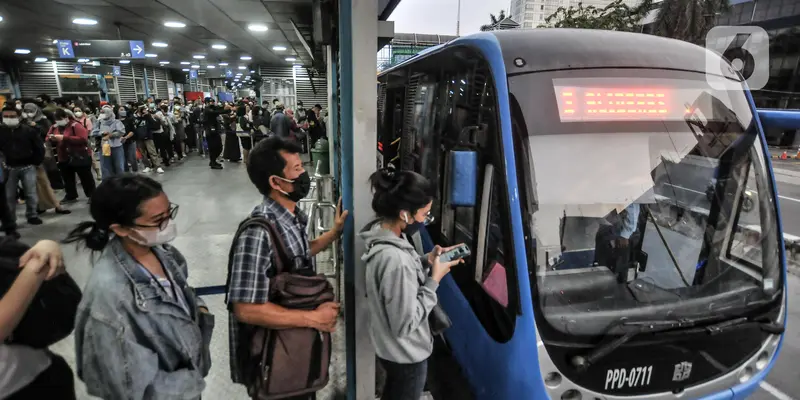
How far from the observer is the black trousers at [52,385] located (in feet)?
5.75

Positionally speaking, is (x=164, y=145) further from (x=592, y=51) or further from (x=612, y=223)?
(x=612, y=223)

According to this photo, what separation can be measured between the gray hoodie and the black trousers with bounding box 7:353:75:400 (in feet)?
4.55

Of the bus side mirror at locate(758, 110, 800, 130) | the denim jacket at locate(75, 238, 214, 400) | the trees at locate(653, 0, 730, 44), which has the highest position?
the trees at locate(653, 0, 730, 44)

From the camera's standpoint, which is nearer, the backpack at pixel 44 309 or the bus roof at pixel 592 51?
the backpack at pixel 44 309

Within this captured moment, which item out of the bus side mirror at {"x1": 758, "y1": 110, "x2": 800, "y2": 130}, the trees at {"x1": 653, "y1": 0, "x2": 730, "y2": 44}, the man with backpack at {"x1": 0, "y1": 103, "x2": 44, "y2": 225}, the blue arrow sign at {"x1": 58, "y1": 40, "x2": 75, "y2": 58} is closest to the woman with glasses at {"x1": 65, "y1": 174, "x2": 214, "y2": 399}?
the bus side mirror at {"x1": 758, "y1": 110, "x2": 800, "y2": 130}

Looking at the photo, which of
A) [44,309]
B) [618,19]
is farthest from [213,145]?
[618,19]

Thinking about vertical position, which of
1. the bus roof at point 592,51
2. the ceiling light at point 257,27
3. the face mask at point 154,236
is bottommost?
the face mask at point 154,236

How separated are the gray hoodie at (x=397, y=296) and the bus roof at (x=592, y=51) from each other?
1239mm

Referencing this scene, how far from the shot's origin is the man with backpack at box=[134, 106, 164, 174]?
36.5 feet

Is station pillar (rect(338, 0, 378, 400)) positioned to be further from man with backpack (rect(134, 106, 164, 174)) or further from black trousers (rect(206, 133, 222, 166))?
black trousers (rect(206, 133, 222, 166))

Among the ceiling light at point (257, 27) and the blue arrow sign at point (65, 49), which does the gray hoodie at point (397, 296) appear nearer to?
the ceiling light at point (257, 27)

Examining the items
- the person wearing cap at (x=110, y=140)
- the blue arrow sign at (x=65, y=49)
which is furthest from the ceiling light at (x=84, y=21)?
the person wearing cap at (x=110, y=140)

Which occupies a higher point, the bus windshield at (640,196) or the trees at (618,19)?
the trees at (618,19)

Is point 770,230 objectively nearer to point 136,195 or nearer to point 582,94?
point 582,94
